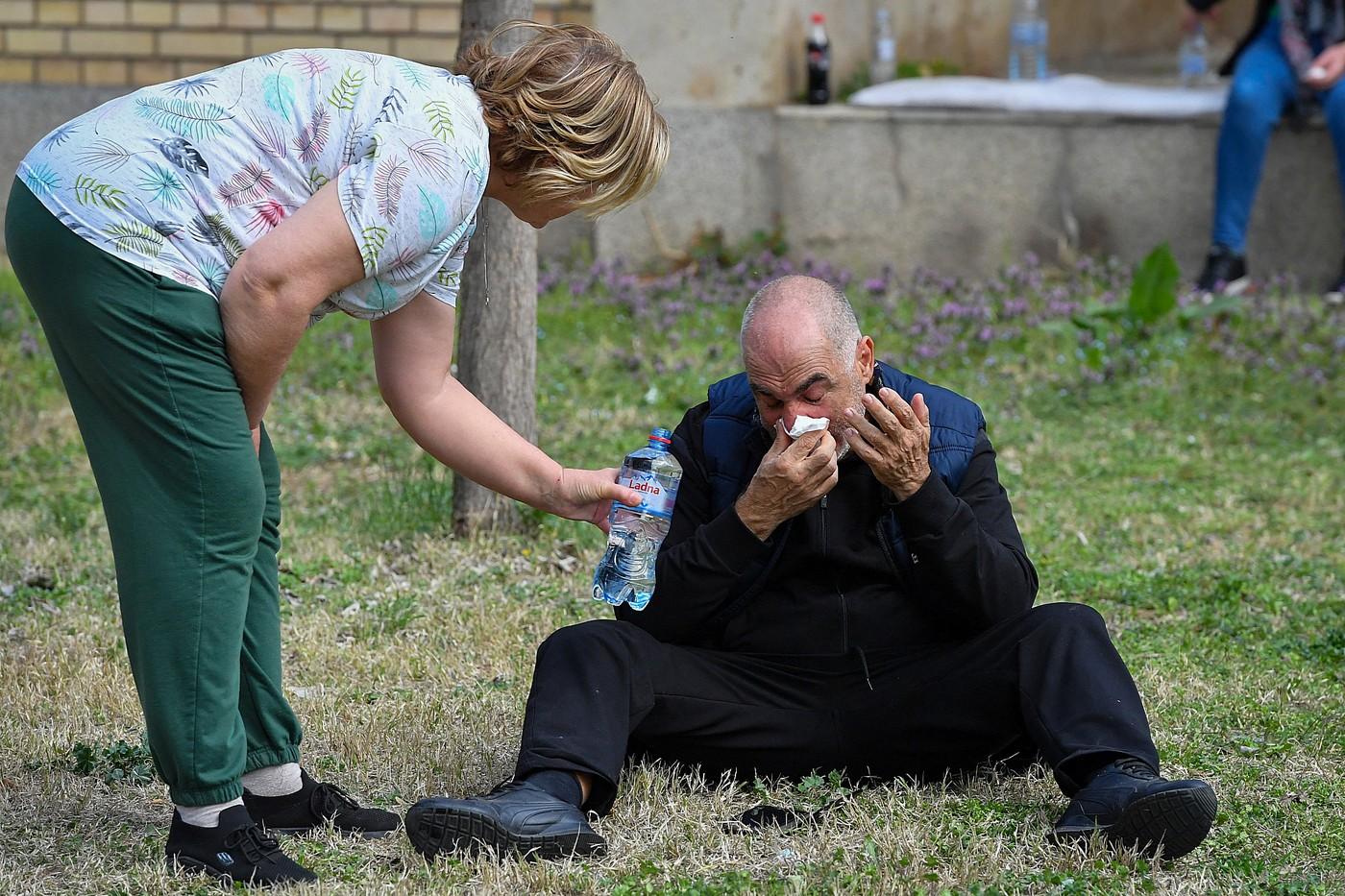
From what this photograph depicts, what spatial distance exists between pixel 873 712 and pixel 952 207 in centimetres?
668

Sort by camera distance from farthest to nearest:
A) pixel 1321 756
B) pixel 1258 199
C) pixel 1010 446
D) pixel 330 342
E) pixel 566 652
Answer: pixel 1258 199 < pixel 330 342 < pixel 1010 446 < pixel 1321 756 < pixel 566 652

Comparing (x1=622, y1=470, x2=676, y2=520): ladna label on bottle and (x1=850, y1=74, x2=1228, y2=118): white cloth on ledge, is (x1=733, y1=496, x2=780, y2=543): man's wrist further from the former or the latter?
(x1=850, y1=74, x2=1228, y2=118): white cloth on ledge

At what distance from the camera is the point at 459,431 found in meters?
3.28

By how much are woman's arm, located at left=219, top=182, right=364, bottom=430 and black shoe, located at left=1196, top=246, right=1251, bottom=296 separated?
7255mm

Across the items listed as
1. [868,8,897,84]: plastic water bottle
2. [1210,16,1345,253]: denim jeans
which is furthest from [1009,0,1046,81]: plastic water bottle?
[1210,16,1345,253]: denim jeans

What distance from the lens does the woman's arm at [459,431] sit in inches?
127

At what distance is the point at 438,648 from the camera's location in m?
4.71

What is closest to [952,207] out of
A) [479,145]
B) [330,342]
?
[330,342]

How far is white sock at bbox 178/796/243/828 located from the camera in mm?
2988

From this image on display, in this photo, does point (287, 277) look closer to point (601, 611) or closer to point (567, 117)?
point (567, 117)

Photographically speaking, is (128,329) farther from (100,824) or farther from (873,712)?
(873,712)

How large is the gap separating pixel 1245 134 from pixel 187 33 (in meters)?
6.41

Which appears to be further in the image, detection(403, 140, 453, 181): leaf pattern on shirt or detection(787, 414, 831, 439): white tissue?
detection(787, 414, 831, 439): white tissue

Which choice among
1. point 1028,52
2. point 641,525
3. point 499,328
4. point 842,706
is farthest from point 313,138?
point 1028,52
